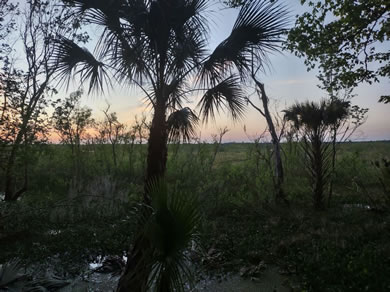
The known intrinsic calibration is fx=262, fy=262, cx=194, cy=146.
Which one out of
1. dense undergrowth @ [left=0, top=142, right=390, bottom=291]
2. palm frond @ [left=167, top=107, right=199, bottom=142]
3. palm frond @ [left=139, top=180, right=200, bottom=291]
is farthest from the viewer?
palm frond @ [left=167, top=107, right=199, bottom=142]

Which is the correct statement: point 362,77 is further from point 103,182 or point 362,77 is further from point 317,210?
point 103,182

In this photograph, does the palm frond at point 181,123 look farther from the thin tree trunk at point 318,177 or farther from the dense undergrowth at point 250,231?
the thin tree trunk at point 318,177

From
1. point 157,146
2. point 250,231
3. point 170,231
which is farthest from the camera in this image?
point 250,231

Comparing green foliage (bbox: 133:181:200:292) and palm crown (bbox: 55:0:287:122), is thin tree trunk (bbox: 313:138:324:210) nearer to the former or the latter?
palm crown (bbox: 55:0:287:122)

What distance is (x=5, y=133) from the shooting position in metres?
5.33

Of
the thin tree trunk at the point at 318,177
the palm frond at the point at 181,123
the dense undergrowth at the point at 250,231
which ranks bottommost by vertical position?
the dense undergrowth at the point at 250,231

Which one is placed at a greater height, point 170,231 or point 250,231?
point 170,231

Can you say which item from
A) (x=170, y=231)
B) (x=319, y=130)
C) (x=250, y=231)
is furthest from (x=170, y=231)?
(x=319, y=130)

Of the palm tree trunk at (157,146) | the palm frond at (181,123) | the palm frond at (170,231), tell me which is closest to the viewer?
the palm frond at (170,231)

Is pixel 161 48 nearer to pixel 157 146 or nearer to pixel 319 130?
pixel 157 146

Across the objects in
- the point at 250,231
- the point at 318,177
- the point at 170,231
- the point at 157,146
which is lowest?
the point at 250,231

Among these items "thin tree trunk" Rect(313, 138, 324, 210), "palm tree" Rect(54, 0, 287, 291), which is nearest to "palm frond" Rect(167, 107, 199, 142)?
"palm tree" Rect(54, 0, 287, 291)

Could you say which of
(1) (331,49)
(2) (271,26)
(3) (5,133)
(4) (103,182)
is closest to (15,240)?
(3) (5,133)

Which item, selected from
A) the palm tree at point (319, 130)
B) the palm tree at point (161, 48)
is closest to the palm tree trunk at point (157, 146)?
the palm tree at point (161, 48)
